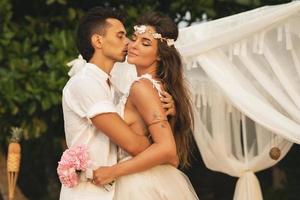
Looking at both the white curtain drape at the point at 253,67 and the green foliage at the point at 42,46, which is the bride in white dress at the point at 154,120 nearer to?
the white curtain drape at the point at 253,67

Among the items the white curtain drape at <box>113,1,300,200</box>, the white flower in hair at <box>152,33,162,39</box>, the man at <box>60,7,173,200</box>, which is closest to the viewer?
the man at <box>60,7,173,200</box>

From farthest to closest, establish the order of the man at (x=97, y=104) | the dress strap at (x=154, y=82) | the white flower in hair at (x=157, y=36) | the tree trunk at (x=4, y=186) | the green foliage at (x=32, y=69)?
the tree trunk at (x=4, y=186) < the green foliage at (x=32, y=69) < the white flower in hair at (x=157, y=36) < the dress strap at (x=154, y=82) < the man at (x=97, y=104)

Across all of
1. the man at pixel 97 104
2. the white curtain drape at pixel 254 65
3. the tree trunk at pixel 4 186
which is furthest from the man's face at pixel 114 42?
the tree trunk at pixel 4 186

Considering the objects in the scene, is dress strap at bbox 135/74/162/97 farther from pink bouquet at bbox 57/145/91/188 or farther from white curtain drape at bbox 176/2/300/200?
white curtain drape at bbox 176/2/300/200

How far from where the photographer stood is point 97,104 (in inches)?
127

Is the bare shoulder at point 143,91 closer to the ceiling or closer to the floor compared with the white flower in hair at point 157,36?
closer to the floor

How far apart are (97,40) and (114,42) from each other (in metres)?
0.07

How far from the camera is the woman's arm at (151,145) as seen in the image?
10.5 feet

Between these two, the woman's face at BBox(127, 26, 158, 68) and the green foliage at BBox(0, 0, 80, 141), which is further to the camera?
the green foliage at BBox(0, 0, 80, 141)

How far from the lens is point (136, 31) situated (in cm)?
347

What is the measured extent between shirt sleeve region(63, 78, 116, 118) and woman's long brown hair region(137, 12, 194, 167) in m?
0.27

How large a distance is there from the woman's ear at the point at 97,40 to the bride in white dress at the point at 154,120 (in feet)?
0.44

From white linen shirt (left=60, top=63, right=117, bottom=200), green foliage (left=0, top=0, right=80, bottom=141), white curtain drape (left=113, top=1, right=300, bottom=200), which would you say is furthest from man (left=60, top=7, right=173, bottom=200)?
green foliage (left=0, top=0, right=80, bottom=141)

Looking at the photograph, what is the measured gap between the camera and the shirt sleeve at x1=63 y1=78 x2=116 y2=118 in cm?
322
